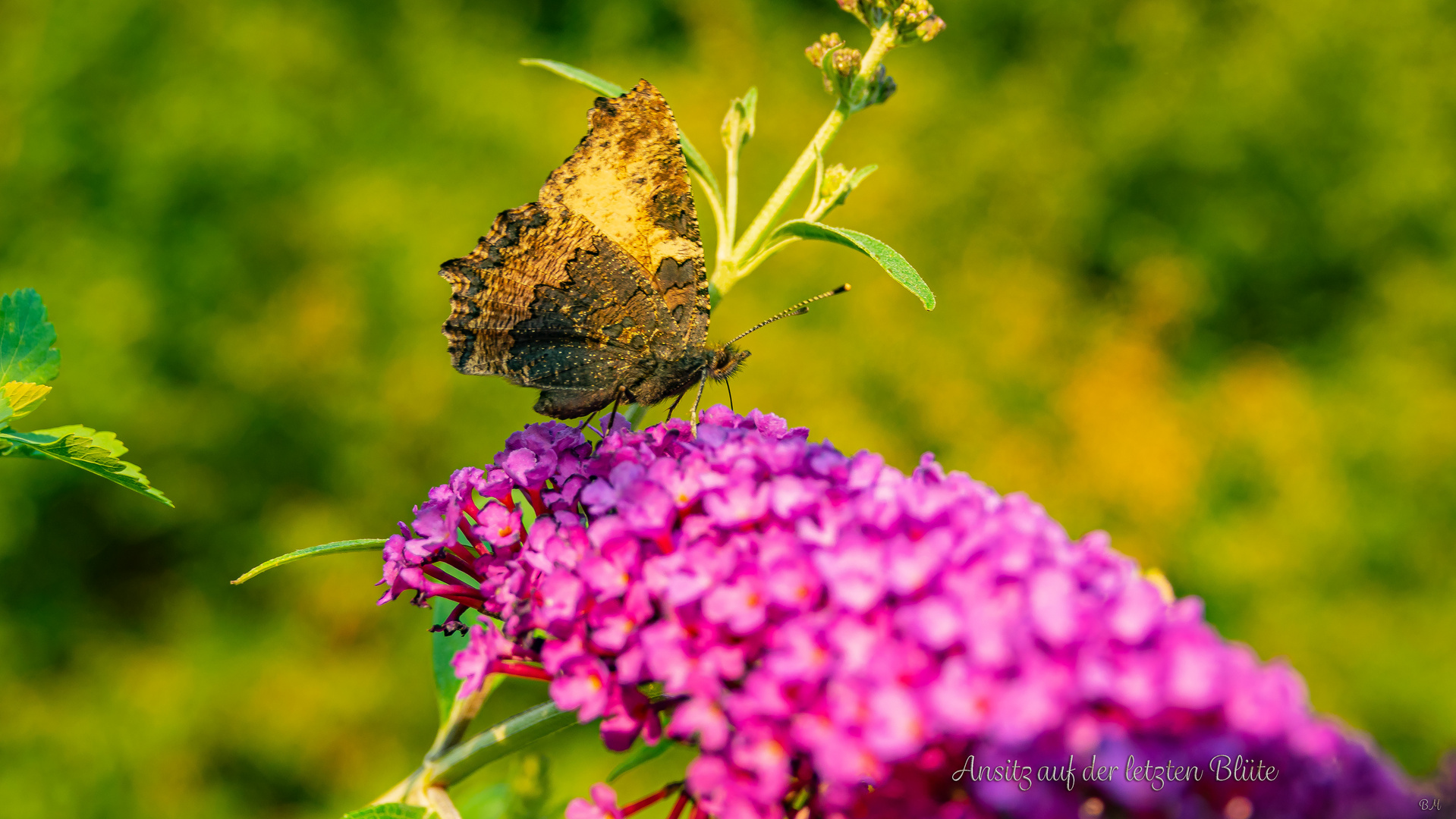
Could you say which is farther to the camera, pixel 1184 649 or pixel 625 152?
pixel 625 152

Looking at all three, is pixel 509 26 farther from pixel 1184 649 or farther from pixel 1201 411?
pixel 1184 649

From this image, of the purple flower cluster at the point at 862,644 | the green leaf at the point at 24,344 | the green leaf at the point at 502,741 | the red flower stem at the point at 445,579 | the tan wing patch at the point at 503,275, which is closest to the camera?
the purple flower cluster at the point at 862,644

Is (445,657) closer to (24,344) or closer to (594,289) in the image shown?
(594,289)

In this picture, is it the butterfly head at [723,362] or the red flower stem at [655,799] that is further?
the butterfly head at [723,362]

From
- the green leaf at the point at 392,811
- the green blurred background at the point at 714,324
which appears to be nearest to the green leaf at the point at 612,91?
the green leaf at the point at 392,811

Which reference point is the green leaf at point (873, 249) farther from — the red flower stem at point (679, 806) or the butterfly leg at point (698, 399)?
the red flower stem at point (679, 806)

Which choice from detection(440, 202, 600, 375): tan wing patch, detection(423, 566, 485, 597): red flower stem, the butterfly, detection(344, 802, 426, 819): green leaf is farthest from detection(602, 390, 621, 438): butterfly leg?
detection(344, 802, 426, 819): green leaf

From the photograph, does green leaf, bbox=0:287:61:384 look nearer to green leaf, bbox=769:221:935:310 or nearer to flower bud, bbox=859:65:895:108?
green leaf, bbox=769:221:935:310

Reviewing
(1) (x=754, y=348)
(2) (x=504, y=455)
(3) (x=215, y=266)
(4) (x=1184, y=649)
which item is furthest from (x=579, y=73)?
(3) (x=215, y=266)
